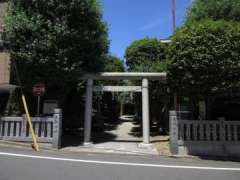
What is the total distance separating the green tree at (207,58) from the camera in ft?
31.2

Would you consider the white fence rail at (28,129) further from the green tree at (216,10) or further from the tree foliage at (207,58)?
the green tree at (216,10)

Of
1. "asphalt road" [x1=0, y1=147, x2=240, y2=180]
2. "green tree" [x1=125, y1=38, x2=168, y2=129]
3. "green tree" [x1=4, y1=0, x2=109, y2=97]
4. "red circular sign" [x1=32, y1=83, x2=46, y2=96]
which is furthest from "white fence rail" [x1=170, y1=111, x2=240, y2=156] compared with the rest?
"red circular sign" [x1=32, y1=83, x2=46, y2=96]

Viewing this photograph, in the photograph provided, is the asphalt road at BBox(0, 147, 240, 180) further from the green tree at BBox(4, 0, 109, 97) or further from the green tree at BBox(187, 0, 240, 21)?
the green tree at BBox(187, 0, 240, 21)

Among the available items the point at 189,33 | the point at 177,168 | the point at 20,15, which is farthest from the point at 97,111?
the point at 177,168

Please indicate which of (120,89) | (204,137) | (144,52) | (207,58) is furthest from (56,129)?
(144,52)

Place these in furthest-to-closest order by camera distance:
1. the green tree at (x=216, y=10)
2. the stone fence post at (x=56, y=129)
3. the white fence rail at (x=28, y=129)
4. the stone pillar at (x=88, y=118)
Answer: the green tree at (x=216, y=10) → the stone pillar at (x=88, y=118) → the white fence rail at (x=28, y=129) → the stone fence post at (x=56, y=129)

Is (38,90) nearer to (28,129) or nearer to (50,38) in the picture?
(28,129)

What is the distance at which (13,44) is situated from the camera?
11539 mm

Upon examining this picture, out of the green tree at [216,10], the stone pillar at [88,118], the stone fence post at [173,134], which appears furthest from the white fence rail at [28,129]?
the green tree at [216,10]

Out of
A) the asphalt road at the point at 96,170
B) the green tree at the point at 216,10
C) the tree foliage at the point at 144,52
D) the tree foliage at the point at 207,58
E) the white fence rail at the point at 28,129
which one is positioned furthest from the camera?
the tree foliage at the point at 144,52

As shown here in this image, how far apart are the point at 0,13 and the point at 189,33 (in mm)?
11968

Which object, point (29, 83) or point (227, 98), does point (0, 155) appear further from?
point (227, 98)

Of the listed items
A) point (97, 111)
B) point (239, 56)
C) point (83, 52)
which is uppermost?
point (83, 52)

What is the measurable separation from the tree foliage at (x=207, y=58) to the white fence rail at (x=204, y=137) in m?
1.40
